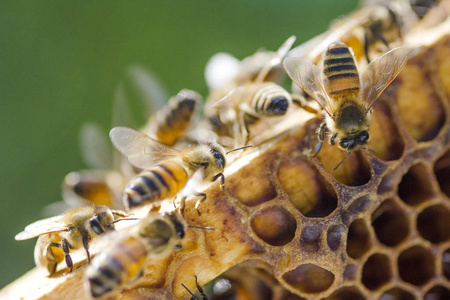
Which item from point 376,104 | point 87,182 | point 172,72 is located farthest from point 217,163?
point 172,72

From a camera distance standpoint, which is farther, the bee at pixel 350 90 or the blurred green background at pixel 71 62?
the blurred green background at pixel 71 62

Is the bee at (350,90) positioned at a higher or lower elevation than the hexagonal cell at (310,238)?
higher

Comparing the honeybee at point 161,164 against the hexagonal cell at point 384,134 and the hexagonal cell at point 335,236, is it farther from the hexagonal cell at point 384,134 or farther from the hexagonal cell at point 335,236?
the hexagonal cell at point 384,134

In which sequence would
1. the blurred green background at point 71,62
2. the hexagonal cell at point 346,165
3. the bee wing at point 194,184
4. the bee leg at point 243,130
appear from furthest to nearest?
the blurred green background at point 71,62
the bee leg at point 243,130
the hexagonal cell at point 346,165
the bee wing at point 194,184

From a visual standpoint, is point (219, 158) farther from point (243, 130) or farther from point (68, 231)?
point (68, 231)

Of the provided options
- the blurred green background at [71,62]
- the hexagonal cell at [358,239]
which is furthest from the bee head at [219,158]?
the blurred green background at [71,62]

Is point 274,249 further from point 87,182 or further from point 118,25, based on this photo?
point 118,25

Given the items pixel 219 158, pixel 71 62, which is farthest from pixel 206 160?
pixel 71 62

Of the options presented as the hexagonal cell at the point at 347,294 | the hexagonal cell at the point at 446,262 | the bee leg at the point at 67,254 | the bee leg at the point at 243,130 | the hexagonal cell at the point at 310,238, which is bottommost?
the hexagonal cell at the point at 446,262

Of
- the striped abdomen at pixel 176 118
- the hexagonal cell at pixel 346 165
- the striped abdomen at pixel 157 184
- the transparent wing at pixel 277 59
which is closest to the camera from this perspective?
the striped abdomen at pixel 157 184
